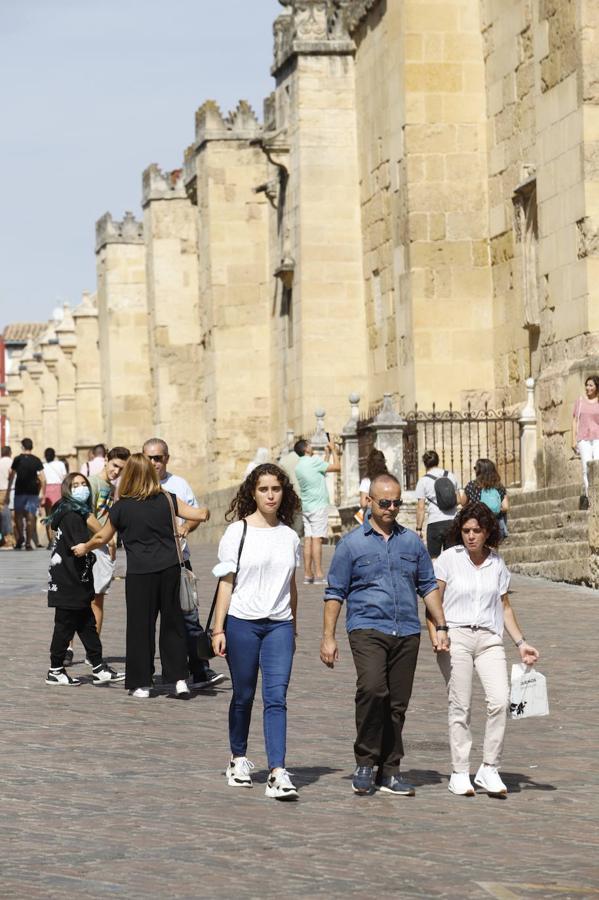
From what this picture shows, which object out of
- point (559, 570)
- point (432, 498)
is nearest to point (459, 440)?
point (559, 570)

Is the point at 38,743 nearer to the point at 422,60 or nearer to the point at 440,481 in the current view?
the point at 440,481

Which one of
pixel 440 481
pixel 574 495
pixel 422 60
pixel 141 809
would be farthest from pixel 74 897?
pixel 422 60

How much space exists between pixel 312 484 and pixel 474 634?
12.7m

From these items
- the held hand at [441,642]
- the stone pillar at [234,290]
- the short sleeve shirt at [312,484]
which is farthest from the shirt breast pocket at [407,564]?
the stone pillar at [234,290]

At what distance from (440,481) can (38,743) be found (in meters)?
6.84

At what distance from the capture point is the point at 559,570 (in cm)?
2209

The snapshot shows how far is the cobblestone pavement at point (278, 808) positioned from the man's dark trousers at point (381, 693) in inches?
9.0

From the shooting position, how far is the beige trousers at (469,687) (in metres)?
10.5

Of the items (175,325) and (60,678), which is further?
(175,325)

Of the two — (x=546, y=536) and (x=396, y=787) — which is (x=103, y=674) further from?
(x=546, y=536)

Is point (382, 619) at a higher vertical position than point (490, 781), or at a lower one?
higher

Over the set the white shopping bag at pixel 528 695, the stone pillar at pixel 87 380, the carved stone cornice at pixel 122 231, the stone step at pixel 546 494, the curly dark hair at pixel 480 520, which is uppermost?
the carved stone cornice at pixel 122 231

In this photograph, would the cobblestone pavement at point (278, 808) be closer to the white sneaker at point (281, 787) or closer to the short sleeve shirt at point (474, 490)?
the white sneaker at point (281, 787)

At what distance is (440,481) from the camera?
59.8 ft
